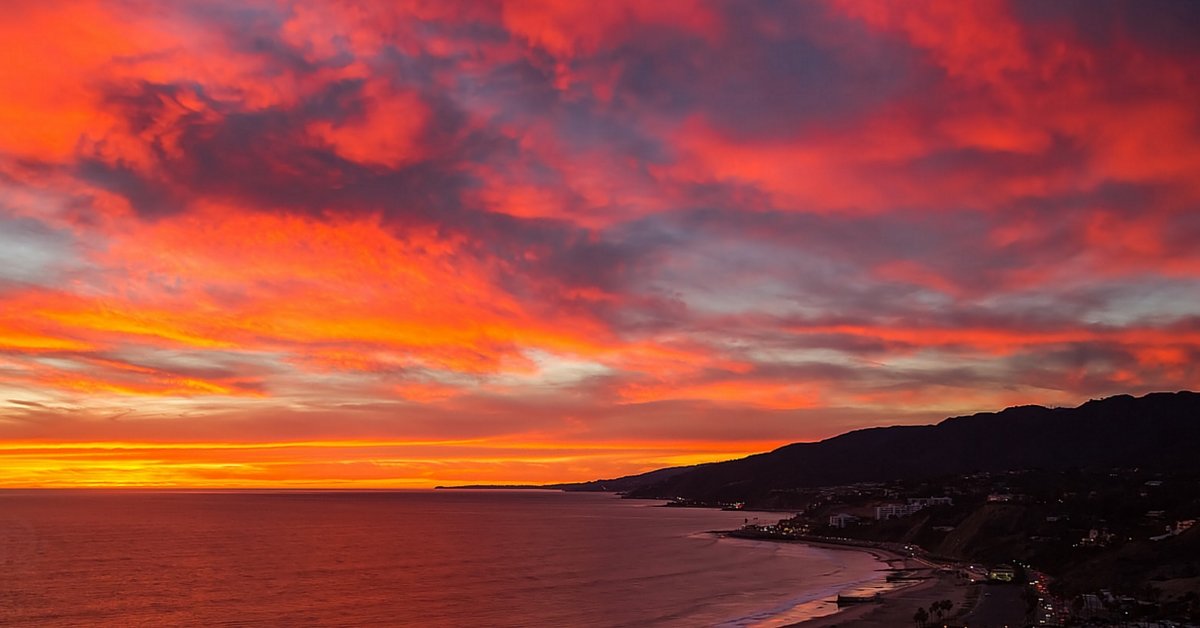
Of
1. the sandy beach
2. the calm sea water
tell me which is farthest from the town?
the calm sea water

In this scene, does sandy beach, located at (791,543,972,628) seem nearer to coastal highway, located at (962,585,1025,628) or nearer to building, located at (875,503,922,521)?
coastal highway, located at (962,585,1025,628)

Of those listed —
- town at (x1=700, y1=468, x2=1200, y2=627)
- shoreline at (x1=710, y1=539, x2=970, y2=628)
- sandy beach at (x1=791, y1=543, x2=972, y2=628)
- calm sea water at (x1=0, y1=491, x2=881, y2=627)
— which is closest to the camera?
town at (x1=700, y1=468, x2=1200, y2=627)

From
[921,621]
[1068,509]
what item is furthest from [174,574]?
[1068,509]

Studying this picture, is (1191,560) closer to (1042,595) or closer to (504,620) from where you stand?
(1042,595)

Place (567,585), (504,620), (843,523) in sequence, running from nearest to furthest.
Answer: (504,620) → (567,585) → (843,523)

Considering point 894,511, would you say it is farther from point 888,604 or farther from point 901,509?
point 888,604

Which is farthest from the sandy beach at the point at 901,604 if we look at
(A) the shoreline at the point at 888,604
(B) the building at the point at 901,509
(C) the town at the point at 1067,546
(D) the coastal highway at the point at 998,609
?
(B) the building at the point at 901,509

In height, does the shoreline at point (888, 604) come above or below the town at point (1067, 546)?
below

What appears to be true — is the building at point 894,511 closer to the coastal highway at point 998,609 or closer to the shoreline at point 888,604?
the shoreline at point 888,604
